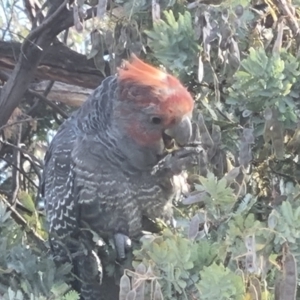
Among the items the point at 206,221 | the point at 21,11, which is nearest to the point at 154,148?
the point at 206,221

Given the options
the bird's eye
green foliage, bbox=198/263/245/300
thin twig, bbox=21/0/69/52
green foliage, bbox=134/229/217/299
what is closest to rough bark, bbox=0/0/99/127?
thin twig, bbox=21/0/69/52

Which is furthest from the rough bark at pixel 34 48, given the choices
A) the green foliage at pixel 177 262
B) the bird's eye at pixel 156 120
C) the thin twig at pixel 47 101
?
the green foliage at pixel 177 262

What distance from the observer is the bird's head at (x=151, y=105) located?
2117 millimetres

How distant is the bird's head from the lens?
83.4 inches

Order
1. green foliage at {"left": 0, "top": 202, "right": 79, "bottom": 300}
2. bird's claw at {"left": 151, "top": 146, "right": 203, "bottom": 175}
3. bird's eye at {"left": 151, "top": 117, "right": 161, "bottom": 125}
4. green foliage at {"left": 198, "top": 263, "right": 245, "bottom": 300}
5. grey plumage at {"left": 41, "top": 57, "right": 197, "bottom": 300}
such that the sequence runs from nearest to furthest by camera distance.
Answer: green foliage at {"left": 198, "top": 263, "right": 245, "bottom": 300} → green foliage at {"left": 0, "top": 202, "right": 79, "bottom": 300} → bird's claw at {"left": 151, "top": 146, "right": 203, "bottom": 175} → bird's eye at {"left": 151, "top": 117, "right": 161, "bottom": 125} → grey plumage at {"left": 41, "top": 57, "right": 197, "bottom": 300}

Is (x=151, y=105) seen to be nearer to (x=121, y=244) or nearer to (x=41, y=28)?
(x=121, y=244)

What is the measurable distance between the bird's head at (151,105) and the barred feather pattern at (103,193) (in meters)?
0.07

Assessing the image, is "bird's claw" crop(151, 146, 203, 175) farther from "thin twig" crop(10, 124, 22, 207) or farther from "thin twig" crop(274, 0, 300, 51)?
"thin twig" crop(10, 124, 22, 207)

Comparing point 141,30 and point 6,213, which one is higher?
point 141,30

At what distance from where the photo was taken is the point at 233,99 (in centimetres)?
184

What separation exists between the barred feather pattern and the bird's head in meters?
0.07

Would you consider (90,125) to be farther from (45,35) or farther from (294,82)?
(294,82)

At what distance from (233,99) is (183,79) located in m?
0.22

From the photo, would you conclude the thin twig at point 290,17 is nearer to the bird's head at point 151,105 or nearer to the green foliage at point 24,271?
the bird's head at point 151,105
